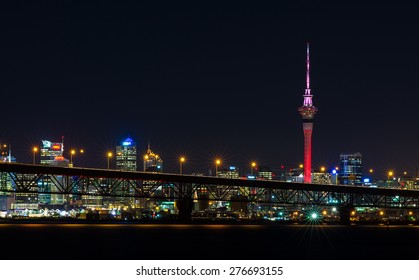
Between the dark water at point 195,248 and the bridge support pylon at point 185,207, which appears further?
the bridge support pylon at point 185,207

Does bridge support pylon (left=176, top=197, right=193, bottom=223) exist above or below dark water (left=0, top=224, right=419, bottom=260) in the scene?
above

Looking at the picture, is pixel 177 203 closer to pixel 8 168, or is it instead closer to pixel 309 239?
pixel 8 168

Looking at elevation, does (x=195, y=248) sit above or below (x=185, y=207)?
below

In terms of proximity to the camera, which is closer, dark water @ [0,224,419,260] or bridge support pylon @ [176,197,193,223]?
dark water @ [0,224,419,260]

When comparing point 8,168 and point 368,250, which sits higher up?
point 8,168

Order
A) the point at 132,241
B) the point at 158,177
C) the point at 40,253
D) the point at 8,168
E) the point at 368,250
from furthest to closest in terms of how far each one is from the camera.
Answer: the point at 158,177, the point at 8,168, the point at 132,241, the point at 368,250, the point at 40,253

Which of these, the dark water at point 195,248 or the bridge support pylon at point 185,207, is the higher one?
the bridge support pylon at point 185,207

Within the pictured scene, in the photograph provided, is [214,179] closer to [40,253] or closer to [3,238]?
[3,238]

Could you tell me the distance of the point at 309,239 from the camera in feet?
365

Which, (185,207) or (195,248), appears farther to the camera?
(185,207)
